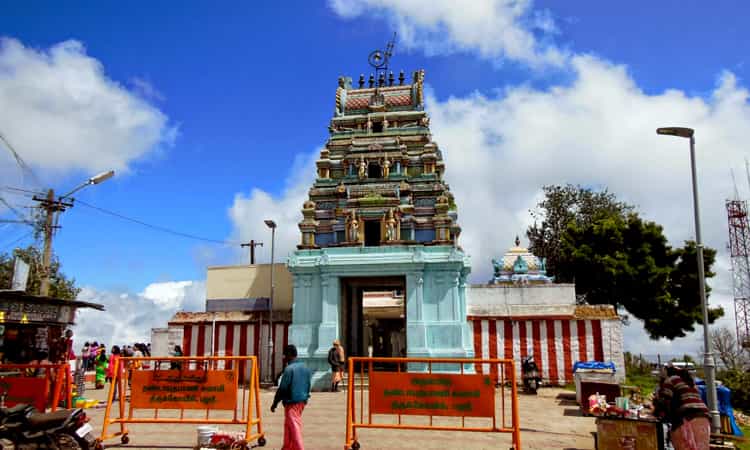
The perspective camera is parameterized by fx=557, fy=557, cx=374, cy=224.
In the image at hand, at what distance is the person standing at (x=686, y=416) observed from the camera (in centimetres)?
722

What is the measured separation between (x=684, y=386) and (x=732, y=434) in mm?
5400

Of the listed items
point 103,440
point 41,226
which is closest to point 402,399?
point 103,440

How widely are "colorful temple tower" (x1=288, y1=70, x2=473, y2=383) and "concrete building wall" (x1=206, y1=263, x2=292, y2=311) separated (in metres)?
3.54

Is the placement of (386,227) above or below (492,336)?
above

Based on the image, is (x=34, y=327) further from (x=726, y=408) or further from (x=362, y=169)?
(x=726, y=408)

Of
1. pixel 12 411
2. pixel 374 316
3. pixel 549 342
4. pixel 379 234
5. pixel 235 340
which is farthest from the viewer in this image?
pixel 374 316

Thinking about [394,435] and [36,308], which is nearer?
[394,435]

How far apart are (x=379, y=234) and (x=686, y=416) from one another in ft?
54.9

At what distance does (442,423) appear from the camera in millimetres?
12281

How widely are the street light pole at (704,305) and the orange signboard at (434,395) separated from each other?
498cm

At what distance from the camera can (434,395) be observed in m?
9.04

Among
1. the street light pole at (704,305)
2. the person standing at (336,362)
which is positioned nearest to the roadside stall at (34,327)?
the person standing at (336,362)

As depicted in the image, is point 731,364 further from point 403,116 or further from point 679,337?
point 403,116

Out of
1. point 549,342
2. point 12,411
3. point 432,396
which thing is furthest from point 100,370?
point 549,342
